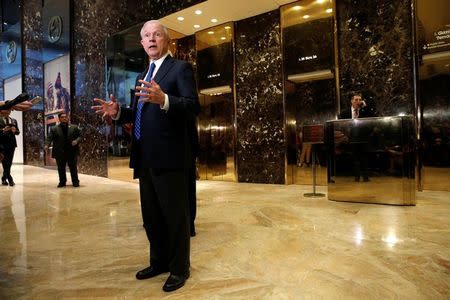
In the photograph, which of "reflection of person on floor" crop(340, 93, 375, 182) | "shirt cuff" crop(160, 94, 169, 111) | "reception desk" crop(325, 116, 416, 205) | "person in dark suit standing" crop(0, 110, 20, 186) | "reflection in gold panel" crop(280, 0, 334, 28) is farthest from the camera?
"person in dark suit standing" crop(0, 110, 20, 186)

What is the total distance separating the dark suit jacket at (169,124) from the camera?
1726 mm

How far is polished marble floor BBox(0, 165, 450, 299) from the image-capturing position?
174 cm

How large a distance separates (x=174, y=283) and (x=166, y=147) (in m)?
0.77

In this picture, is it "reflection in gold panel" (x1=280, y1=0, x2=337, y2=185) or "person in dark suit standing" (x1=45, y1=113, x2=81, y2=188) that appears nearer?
"reflection in gold panel" (x1=280, y1=0, x2=337, y2=185)

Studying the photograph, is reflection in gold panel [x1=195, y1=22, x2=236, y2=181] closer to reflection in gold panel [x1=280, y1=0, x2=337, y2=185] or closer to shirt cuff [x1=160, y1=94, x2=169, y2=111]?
reflection in gold panel [x1=280, y1=0, x2=337, y2=185]

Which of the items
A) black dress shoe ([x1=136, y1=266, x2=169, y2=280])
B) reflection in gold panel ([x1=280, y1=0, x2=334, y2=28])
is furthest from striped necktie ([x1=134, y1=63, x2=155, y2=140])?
reflection in gold panel ([x1=280, y1=0, x2=334, y2=28])

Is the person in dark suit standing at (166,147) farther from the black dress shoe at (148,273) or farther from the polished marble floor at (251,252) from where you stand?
the polished marble floor at (251,252)

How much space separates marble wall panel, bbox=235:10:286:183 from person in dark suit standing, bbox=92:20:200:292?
4.25 metres

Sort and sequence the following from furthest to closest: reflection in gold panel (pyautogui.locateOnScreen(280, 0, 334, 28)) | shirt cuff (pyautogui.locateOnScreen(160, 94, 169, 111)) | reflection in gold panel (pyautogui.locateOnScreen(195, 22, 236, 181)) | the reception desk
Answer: reflection in gold panel (pyautogui.locateOnScreen(195, 22, 236, 181))
reflection in gold panel (pyautogui.locateOnScreen(280, 0, 334, 28))
the reception desk
shirt cuff (pyautogui.locateOnScreen(160, 94, 169, 111))

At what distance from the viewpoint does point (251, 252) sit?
7.62ft

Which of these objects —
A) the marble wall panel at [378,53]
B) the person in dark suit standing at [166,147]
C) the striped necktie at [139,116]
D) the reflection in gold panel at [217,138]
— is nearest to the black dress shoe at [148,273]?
the person in dark suit standing at [166,147]

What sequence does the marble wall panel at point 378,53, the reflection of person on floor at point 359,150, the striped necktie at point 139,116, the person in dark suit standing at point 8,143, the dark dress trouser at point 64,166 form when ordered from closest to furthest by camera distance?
the striped necktie at point 139,116 < the reflection of person on floor at point 359,150 < the marble wall panel at point 378,53 < the person in dark suit standing at point 8,143 < the dark dress trouser at point 64,166

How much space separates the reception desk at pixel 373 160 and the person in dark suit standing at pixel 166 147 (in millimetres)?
2790

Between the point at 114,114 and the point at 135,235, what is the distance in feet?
4.48
